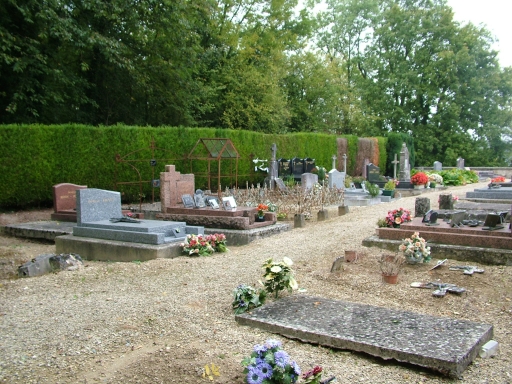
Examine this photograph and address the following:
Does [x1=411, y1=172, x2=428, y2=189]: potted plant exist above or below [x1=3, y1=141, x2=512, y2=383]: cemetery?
above

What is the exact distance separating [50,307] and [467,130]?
119 feet

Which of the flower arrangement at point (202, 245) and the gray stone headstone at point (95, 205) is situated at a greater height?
the gray stone headstone at point (95, 205)

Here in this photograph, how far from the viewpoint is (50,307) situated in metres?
5.18

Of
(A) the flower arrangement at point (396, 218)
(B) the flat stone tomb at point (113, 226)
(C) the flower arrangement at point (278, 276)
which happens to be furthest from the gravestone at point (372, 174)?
(C) the flower arrangement at point (278, 276)

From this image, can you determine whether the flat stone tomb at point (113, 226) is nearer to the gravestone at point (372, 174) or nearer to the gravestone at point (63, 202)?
the gravestone at point (63, 202)

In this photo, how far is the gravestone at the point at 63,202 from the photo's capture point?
1138 cm

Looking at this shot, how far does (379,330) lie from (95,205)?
656cm

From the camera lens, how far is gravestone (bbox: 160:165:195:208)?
10.9 meters

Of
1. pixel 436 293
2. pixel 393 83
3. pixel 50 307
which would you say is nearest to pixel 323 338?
pixel 436 293

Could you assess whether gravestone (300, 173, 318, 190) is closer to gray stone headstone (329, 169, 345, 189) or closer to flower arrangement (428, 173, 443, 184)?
gray stone headstone (329, 169, 345, 189)

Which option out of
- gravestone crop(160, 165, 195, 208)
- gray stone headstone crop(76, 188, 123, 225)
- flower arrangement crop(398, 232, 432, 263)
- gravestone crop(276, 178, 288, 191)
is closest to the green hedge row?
gravestone crop(276, 178, 288, 191)

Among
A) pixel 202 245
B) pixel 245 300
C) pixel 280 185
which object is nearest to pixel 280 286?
pixel 245 300

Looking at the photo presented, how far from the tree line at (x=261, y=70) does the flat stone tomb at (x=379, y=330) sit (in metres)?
12.1

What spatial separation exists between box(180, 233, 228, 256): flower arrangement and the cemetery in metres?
0.05
